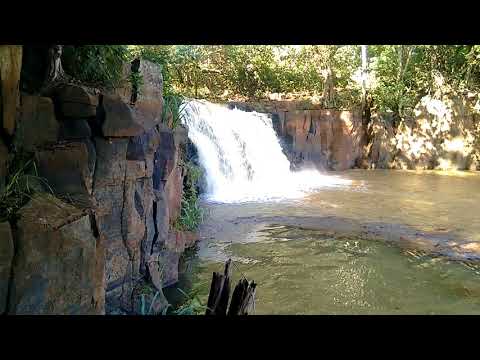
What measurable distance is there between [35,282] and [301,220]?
17.9ft

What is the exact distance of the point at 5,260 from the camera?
7.72ft

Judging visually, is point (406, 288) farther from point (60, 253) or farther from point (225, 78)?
point (225, 78)

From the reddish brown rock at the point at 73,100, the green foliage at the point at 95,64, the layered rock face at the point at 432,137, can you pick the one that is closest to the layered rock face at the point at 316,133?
the layered rock face at the point at 432,137

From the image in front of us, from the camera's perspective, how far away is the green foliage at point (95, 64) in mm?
3882

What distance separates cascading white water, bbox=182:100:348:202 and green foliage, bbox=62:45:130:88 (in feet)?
15.7

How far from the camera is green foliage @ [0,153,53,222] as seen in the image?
102 inches

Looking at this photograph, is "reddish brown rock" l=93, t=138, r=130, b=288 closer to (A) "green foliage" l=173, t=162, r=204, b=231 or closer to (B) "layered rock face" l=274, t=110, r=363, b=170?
(A) "green foliage" l=173, t=162, r=204, b=231

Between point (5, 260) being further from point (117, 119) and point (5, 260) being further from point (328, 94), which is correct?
point (328, 94)

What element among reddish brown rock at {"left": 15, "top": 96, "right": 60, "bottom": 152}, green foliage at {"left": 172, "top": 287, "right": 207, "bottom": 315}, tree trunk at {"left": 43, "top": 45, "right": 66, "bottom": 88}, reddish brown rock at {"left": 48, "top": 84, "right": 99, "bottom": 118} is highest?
tree trunk at {"left": 43, "top": 45, "right": 66, "bottom": 88}

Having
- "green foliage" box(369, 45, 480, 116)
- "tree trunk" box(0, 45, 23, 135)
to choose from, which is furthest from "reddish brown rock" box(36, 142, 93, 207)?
"green foliage" box(369, 45, 480, 116)

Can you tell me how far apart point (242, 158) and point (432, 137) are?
796 centimetres

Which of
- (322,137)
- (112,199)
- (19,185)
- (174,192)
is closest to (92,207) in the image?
(19,185)
